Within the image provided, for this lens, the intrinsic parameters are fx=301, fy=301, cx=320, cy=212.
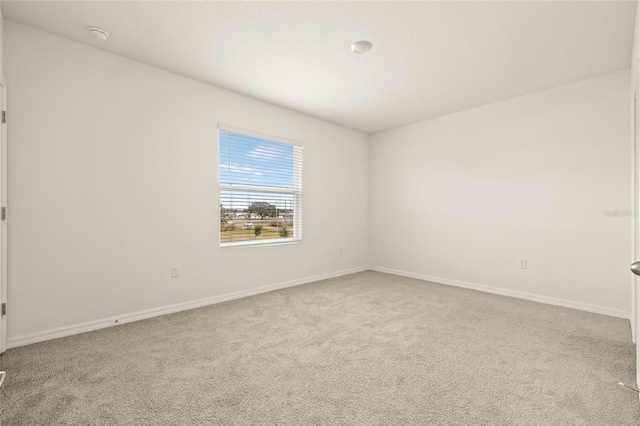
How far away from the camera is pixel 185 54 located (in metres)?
2.78

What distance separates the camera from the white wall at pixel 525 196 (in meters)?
3.13

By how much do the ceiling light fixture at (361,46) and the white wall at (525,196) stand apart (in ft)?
7.41

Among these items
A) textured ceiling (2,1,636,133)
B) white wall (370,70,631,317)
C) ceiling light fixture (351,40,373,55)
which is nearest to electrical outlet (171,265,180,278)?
textured ceiling (2,1,636,133)

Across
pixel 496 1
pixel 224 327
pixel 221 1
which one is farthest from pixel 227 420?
pixel 496 1

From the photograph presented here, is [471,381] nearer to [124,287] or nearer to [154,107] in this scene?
[124,287]

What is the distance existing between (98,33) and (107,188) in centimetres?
127

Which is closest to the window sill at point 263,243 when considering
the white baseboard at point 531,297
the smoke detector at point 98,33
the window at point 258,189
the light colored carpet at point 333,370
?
the window at point 258,189

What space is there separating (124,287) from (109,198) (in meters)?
0.84

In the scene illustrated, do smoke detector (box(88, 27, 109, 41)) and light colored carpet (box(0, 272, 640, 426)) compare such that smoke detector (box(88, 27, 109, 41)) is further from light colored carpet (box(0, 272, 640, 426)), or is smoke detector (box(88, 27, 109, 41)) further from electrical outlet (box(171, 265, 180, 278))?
light colored carpet (box(0, 272, 640, 426))

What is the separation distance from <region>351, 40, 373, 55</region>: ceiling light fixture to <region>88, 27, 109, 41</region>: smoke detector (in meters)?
2.05

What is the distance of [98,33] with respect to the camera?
244 cm

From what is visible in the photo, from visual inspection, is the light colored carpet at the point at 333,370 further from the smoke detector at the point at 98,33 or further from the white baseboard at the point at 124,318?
the smoke detector at the point at 98,33

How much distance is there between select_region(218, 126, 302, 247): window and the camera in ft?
12.0

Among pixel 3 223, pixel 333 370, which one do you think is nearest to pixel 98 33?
pixel 3 223
